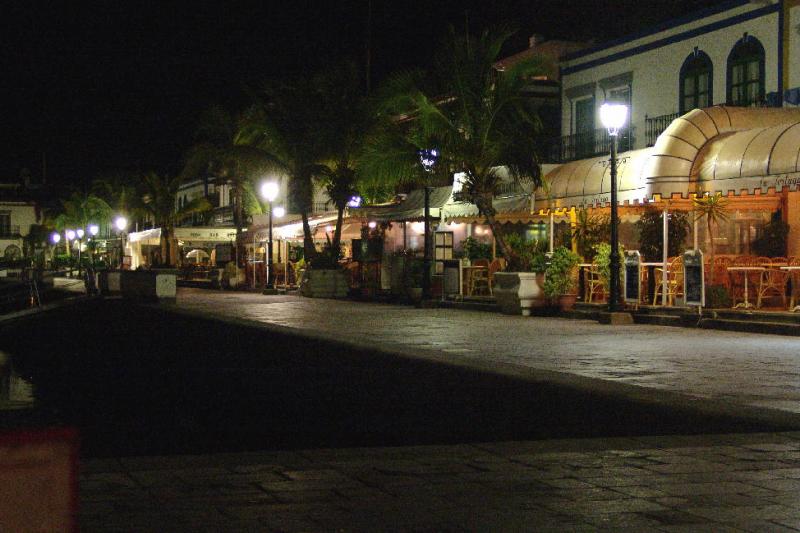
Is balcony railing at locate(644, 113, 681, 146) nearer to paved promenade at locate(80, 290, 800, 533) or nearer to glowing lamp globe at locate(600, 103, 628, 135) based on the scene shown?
glowing lamp globe at locate(600, 103, 628, 135)

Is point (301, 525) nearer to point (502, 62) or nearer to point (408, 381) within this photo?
point (408, 381)

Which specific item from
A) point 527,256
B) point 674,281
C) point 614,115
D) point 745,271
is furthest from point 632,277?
point 527,256

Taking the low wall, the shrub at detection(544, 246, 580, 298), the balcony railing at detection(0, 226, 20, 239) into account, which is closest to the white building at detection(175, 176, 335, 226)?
the low wall

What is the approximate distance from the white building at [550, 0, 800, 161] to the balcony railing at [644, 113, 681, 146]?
0.03m

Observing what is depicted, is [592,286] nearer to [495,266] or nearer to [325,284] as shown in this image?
[495,266]

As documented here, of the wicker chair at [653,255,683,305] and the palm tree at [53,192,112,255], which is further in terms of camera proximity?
the palm tree at [53,192,112,255]

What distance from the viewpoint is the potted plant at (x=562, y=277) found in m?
23.9

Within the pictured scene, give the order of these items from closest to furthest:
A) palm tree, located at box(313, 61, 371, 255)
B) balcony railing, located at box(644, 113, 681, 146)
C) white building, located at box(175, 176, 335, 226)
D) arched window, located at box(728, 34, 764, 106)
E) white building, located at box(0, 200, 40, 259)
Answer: arched window, located at box(728, 34, 764, 106) → balcony railing, located at box(644, 113, 681, 146) → palm tree, located at box(313, 61, 371, 255) → white building, located at box(175, 176, 335, 226) → white building, located at box(0, 200, 40, 259)

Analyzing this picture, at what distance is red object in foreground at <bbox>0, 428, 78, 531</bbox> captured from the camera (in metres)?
2.28

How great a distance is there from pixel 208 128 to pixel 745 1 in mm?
27436

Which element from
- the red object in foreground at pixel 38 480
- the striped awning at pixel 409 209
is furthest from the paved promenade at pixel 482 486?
the striped awning at pixel 409 209

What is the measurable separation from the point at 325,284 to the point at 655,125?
1265 cm

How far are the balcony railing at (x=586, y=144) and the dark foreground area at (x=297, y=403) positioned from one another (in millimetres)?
16882

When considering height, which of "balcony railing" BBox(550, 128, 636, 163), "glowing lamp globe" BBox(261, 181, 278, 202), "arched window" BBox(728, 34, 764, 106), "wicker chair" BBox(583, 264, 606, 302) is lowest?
"wicker chair" BBox(583, 264, 606, 302)
